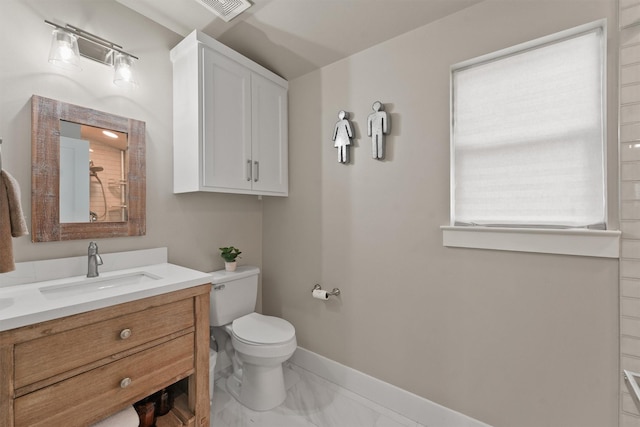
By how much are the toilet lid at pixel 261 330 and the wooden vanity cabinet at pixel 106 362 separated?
0.36m

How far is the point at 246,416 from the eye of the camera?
1.70 m

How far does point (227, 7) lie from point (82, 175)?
1.21 meters

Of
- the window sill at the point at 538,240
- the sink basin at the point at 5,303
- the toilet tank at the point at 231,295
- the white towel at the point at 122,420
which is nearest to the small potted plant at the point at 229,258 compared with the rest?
the toilet tank at the point at 231,295

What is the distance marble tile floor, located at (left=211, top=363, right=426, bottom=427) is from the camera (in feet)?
5.42

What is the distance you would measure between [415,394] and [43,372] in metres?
1.80

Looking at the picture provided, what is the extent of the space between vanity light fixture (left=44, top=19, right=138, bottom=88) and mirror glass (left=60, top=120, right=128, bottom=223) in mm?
299

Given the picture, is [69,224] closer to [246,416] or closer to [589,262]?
[246,416]

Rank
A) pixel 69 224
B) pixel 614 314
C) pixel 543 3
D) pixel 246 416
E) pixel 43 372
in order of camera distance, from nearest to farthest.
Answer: pixel 43 372
pixel 614 314
pixel 543 3
pixel 69 224
pixel 246 416

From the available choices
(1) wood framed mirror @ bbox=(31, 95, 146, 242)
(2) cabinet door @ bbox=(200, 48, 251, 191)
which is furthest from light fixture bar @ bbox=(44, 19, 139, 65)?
(2) cabinet door @ bbox=(200, 48, 251, 191)

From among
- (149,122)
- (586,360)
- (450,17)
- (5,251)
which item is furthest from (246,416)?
(450,17)

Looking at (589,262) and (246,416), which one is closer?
(589,262)

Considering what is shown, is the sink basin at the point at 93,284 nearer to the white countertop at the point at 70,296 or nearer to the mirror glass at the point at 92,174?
the white countertop at the point at 70,296

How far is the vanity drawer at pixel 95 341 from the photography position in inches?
36.6

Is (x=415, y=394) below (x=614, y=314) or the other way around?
below
